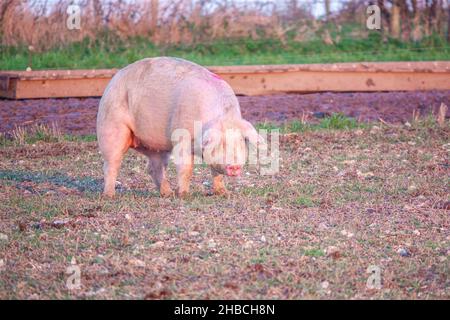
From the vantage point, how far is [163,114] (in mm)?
7637

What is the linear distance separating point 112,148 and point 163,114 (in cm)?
56

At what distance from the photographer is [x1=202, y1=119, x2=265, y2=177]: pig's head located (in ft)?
23.1

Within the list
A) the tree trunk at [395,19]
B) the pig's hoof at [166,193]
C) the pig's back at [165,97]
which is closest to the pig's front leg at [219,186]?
the pig's hoof at [166,193]

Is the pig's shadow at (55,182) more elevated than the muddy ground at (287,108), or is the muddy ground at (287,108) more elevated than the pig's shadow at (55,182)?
the muddy ground at (287,108)

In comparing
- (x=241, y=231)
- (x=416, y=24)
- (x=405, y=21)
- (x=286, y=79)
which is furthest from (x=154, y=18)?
(x=241, y=231)

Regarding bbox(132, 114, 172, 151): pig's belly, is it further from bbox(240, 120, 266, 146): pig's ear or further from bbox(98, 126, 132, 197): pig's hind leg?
bbox(240, 120, 266, 146): pig's ear

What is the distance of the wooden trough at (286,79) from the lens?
41.6 ft

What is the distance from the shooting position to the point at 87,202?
7.39 m

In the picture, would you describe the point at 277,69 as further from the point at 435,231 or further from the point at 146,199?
the point at 435,231

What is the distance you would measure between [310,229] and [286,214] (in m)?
0.47

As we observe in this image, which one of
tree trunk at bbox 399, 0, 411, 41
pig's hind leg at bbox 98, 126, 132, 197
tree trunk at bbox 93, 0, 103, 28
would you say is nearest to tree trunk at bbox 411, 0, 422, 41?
tree trunk at bbox 399, 0, 411, 41

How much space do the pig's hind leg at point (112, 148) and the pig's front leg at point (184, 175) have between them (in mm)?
598

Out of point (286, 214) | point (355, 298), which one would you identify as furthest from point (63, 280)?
point (286, 214)

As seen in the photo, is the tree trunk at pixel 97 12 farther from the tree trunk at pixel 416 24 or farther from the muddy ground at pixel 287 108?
the tree trunk at pixel 416 24
